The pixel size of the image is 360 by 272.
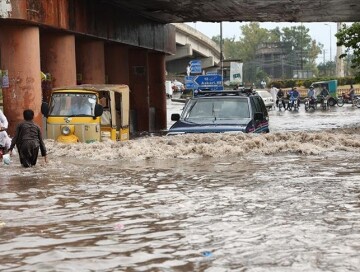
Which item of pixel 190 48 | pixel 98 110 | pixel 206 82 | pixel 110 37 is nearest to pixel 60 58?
pixel 110 37

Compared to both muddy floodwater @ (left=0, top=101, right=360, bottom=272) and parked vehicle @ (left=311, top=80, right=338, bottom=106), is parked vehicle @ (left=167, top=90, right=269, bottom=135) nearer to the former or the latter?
muddy floodwater @ (left=0, top=101, right=360, bottom=272)

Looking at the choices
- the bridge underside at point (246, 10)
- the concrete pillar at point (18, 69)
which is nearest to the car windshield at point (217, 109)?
the concrete pillar at point (18, 69)

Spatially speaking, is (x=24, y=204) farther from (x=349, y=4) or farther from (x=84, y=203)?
(x=349, y=4)

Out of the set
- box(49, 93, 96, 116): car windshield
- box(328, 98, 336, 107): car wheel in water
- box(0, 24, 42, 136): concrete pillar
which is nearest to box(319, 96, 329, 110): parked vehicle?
box(328, 98, 336, 107): car wheel in water

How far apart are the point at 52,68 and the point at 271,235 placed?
58.7 ft

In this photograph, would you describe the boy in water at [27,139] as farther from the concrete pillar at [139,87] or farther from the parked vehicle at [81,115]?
the concrete pillar at [139,87]

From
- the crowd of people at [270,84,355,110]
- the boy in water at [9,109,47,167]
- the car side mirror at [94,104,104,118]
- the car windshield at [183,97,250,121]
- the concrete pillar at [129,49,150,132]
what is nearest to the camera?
the boy in water at [9,109,47,167]

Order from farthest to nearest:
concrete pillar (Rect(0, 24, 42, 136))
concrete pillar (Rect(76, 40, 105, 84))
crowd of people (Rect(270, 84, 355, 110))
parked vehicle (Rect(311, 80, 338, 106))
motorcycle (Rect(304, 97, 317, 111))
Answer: parked vehicle (Rect(311, 80, 338, 106))
crowd of people (Rect(270, 84, 355, 110))
motorcycle (Rect(304, 97, 317, 111))
concrete pillar (Rect(76, 40, 105, 84))
concrete pillar (Rect(0, 24, 42, 136))

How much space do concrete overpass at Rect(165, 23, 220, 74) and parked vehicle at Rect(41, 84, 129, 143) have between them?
32.2m

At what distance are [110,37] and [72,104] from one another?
9.31 m

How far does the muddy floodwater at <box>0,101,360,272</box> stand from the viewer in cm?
671

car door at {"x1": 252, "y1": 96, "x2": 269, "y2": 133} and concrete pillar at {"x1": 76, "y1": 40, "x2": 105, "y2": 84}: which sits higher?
concrete pillar at {"x1": 76, "y1": 40, "x2": 105, "y2": 84}

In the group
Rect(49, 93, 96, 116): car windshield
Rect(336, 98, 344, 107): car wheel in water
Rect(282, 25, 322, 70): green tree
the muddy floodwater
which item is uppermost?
Rect(282, 25, 322, 70): green tree

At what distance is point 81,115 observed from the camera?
19.4m
